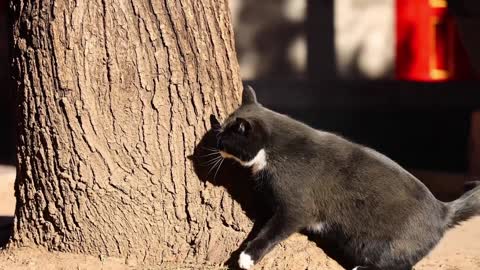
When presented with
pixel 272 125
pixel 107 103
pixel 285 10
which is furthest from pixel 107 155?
pixel 285 10

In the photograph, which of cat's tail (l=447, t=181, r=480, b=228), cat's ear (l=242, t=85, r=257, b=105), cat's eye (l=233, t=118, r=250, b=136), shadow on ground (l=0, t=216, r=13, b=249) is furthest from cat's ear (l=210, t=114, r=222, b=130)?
shadow on ground (l=0, t=216, r=13, b=249)

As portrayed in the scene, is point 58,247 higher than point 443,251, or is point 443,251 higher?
point 58,247

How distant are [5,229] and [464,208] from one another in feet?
10.7

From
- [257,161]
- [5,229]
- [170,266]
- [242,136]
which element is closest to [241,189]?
[257,161]

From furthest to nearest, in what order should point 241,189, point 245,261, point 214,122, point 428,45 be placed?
point 428,45 → point 241,189 → point 214,122 → point 245,261

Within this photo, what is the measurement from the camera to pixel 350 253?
15.8 ft

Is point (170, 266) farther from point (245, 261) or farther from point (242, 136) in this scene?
point (242, 136)

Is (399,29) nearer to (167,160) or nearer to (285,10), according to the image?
(285,10)

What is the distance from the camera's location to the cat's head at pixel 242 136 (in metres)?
4.74

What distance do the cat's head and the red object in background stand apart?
4664 mm

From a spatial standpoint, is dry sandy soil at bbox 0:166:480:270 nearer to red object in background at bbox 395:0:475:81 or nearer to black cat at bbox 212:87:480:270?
black cat at bbox 212:87:480:270

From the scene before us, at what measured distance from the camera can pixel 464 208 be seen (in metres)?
4.98

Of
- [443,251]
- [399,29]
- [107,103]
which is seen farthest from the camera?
[399,29]

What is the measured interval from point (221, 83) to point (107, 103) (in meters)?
0.68
